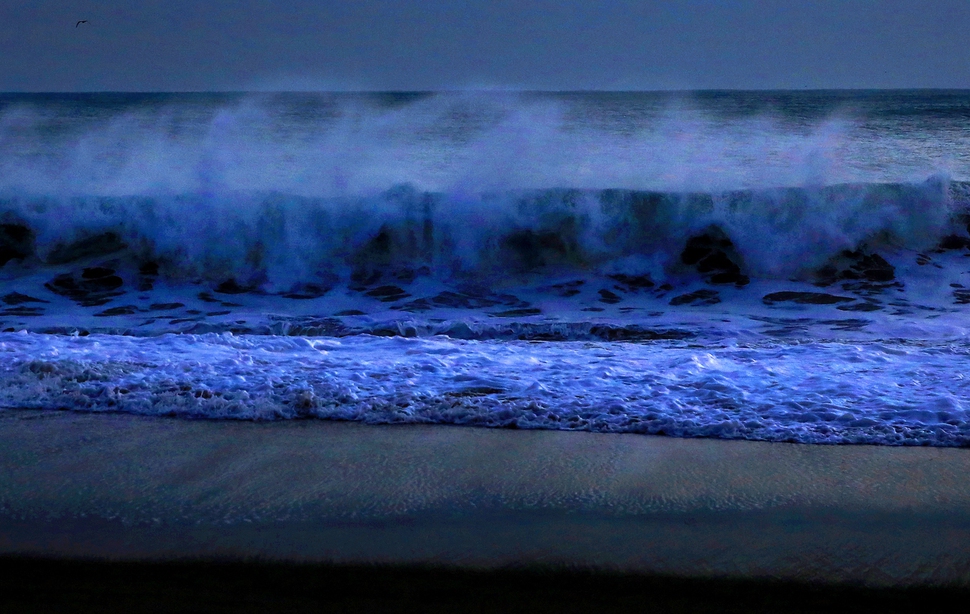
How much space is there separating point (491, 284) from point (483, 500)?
6.17 meters

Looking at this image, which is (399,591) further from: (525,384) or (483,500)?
(525,384)

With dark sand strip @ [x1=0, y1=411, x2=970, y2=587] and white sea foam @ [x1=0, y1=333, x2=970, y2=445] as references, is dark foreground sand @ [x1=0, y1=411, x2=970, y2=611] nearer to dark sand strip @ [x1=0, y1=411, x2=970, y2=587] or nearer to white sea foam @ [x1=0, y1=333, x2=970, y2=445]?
dark sand strip @ [x1=0, y1=411, x2=970, y2=587]

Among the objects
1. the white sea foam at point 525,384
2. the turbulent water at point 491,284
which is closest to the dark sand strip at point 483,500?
the white sea foam at point 525,384

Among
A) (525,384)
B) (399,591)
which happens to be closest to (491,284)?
(525,384)

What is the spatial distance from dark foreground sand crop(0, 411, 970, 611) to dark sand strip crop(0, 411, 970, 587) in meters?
0.01

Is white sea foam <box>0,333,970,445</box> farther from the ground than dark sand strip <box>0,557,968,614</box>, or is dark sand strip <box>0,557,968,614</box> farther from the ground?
white sea foam <box>0,333,970,445</box>

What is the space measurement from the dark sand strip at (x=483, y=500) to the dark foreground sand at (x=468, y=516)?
10 millimetres

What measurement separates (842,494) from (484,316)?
4807 millimetres

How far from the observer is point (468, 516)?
10.9 feet

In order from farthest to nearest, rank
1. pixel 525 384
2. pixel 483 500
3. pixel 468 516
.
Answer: pixel 525 384 < pixel 483 500 < pixel 468 516

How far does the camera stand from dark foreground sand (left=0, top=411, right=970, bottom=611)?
283cm

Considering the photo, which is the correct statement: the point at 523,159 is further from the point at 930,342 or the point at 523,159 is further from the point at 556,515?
the point at 556,515

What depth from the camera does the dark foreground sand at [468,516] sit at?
111 inches

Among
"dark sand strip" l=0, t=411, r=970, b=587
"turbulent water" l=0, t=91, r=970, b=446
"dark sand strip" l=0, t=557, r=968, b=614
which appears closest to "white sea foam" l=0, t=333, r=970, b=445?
"turbulent water" l=0, t=91, r=970, b=446
